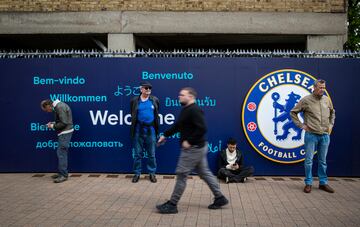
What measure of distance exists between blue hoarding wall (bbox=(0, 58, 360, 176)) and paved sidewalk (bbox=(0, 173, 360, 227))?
16.9 inches

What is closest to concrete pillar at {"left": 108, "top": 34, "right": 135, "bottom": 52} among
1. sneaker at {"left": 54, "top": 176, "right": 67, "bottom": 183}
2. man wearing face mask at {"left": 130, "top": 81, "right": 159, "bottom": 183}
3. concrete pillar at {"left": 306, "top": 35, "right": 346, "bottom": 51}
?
man wearing face mask at {"left": 130, "top": 81, "right": 159, "bottom": 183}

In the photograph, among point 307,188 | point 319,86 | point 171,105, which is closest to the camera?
point 319,86

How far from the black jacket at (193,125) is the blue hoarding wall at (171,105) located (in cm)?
243

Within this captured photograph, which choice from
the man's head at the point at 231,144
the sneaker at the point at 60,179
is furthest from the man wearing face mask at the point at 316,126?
the sneaker at the point at 60,179

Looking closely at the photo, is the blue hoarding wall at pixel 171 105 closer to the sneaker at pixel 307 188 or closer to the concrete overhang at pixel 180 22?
the sneaker at pixel 307 188

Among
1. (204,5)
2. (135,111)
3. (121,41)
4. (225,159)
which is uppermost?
(204,5)

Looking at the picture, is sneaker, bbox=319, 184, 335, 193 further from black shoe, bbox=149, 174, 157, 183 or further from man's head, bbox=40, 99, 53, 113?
man's head, bbox=40, 99, 53, 113

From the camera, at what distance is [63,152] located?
22.2ft

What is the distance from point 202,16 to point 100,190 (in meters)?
6.28

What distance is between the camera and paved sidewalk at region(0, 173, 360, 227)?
459 centimetres

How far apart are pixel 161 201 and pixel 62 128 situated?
254cm

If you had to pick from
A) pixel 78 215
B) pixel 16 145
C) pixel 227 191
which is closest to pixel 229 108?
pixel 227 191

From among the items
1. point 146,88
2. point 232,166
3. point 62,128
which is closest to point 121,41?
point 146,88

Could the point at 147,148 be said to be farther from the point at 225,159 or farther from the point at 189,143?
the point at 189,143
